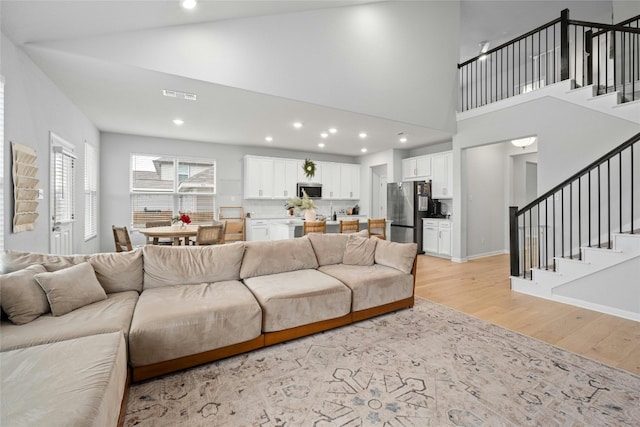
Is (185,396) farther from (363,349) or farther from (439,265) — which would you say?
(439,265)

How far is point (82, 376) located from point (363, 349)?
73.2 inches

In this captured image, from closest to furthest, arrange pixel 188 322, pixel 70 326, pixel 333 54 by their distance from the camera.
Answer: pixel 70 326 < pixel 188 322 < pixel 333 54

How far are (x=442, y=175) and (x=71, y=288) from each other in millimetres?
6460

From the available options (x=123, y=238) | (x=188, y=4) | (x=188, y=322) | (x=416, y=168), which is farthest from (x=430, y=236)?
(x=188, y=4)

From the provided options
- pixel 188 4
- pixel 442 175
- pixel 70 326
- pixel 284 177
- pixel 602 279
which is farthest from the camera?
pixel 284 177

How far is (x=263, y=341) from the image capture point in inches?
94.0

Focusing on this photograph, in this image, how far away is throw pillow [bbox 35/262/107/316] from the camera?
198 cm

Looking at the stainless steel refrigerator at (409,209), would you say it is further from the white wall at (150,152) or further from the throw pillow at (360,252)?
the throw pillow at (360,252)

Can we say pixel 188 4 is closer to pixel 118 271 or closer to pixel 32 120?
pixel 32 120

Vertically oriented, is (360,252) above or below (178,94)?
below

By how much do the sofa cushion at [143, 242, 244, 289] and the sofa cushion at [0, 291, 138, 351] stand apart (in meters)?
0.47

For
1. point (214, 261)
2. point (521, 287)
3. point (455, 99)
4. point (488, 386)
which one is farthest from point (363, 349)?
point (455, 99)

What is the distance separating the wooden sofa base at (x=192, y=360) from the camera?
193 centimetres

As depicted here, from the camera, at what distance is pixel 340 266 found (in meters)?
3.48
